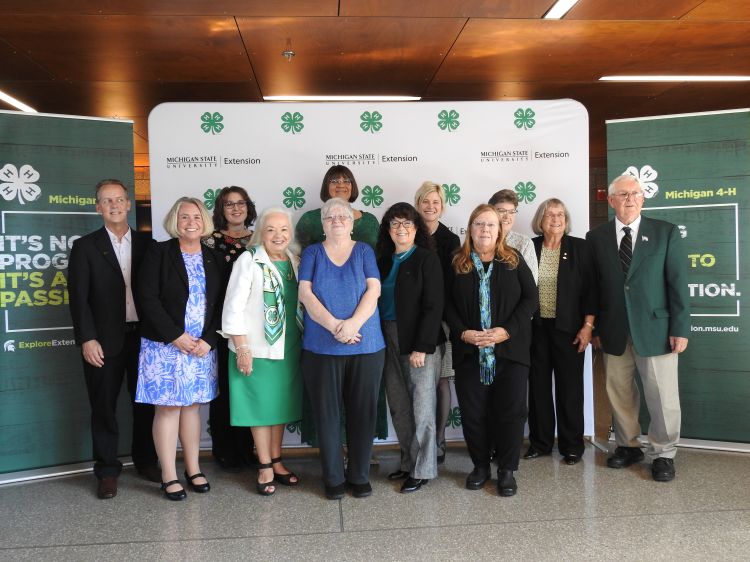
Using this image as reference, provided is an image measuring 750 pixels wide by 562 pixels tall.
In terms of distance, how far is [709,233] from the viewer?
425 centimetres

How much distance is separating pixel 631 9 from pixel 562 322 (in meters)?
3.01

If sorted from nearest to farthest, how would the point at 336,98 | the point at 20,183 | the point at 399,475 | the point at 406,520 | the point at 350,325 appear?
1. the point at 406,520
2. the point at 350,325
3. the point at 399,475
4. the point at 20,183
5. the point at 336,98

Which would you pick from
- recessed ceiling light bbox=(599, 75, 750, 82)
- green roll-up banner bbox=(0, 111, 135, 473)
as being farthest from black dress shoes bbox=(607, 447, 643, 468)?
recessed ceiling light bbox=(599, 75, 750, 82)

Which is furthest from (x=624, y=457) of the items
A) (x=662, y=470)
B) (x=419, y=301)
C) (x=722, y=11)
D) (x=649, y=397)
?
(x=722, y=11)

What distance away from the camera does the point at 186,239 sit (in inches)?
135

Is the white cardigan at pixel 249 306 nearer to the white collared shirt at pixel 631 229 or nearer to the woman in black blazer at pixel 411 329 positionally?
the woman in black blazer at pixel 411 329

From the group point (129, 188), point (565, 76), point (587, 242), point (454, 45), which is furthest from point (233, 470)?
point (565, 76)

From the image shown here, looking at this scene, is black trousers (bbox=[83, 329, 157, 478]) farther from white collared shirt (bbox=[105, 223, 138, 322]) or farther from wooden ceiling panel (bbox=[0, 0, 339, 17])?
wooden ceiling panel (bbox=[0, 0, 339, 17])

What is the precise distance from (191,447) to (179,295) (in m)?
0.89

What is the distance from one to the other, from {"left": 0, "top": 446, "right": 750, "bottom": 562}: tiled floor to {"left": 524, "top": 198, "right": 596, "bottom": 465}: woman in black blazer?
12.7 inches

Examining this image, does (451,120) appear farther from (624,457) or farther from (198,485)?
(198,485)

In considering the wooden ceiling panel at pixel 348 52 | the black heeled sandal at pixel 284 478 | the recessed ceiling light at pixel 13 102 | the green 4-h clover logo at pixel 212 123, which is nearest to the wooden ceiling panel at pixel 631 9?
the wooden ceiling panel at pixel 348 52

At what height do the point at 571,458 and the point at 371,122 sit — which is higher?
the point at 371,122

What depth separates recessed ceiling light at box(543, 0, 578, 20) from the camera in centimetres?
506
